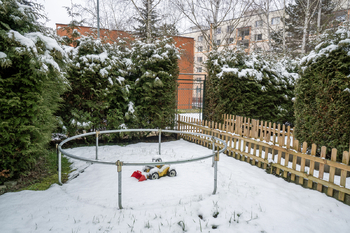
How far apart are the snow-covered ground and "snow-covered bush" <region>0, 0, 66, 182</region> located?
0.84 metres

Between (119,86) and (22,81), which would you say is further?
(119,86)

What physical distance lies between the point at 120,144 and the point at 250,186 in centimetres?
487

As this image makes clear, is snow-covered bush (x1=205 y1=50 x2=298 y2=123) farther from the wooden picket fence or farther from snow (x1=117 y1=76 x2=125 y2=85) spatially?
snow (x1=117 y1=76 x2=125 y2=85)

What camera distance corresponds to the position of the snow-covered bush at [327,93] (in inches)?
165

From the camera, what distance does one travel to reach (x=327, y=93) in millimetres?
4438

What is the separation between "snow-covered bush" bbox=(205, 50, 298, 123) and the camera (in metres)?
7.37

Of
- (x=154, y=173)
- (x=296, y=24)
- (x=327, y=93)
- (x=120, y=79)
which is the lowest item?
(x=154, y=173)

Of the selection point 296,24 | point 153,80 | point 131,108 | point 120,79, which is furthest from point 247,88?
point 296,24

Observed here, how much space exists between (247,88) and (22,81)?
647cm

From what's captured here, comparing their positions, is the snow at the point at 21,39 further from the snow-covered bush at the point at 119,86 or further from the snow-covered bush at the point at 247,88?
the snow-covered bush at the point at 247,88

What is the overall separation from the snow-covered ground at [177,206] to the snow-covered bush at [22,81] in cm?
84

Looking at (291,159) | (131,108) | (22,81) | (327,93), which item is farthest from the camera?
(131,108)

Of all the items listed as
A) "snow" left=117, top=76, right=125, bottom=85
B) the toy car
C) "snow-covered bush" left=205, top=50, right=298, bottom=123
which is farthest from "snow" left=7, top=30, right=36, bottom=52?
"snow-covered bush" left=205, top=50, right=298, bottom=123

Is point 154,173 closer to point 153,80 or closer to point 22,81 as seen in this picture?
point 22,81
